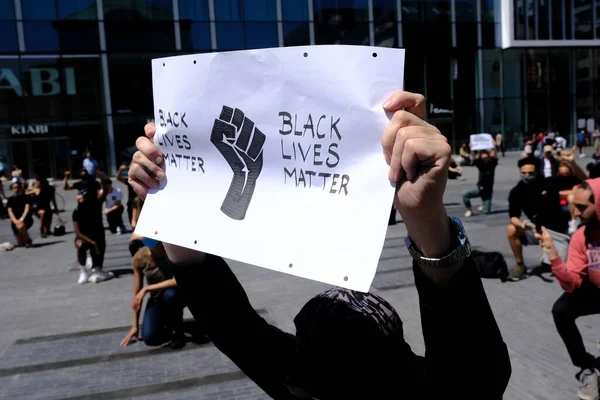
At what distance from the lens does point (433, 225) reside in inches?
50.4

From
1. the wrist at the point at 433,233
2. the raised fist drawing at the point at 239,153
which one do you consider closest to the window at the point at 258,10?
the raised fist drawing at the point at 239,153

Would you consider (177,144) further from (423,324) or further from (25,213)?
(25,213)

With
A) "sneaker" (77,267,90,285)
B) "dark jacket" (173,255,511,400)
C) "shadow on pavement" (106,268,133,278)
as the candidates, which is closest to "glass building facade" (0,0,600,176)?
"shadow on pavement" (106,268,133,278)

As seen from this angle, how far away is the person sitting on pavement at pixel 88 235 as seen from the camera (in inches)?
362

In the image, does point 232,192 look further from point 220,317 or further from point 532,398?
point 532,398

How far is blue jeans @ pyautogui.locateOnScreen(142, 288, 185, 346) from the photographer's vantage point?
6250 mm

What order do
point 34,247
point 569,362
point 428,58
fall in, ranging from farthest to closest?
1. point 428,58
2. point 34,247
3. point 569,362

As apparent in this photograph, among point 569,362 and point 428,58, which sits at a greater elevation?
point 428,58

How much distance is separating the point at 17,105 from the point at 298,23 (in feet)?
49.4

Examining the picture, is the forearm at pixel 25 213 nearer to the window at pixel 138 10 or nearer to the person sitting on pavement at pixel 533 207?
the person sitting on pavement at pixel 533 207

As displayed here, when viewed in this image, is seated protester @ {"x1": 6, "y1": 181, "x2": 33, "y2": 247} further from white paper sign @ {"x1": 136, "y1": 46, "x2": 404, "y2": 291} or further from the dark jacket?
the dark jacket

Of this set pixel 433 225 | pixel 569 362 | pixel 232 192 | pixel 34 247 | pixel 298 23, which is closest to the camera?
pixel 433 225

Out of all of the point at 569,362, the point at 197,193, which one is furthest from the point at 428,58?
the point at 197,193

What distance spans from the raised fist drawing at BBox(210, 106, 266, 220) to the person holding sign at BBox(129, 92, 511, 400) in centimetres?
39
